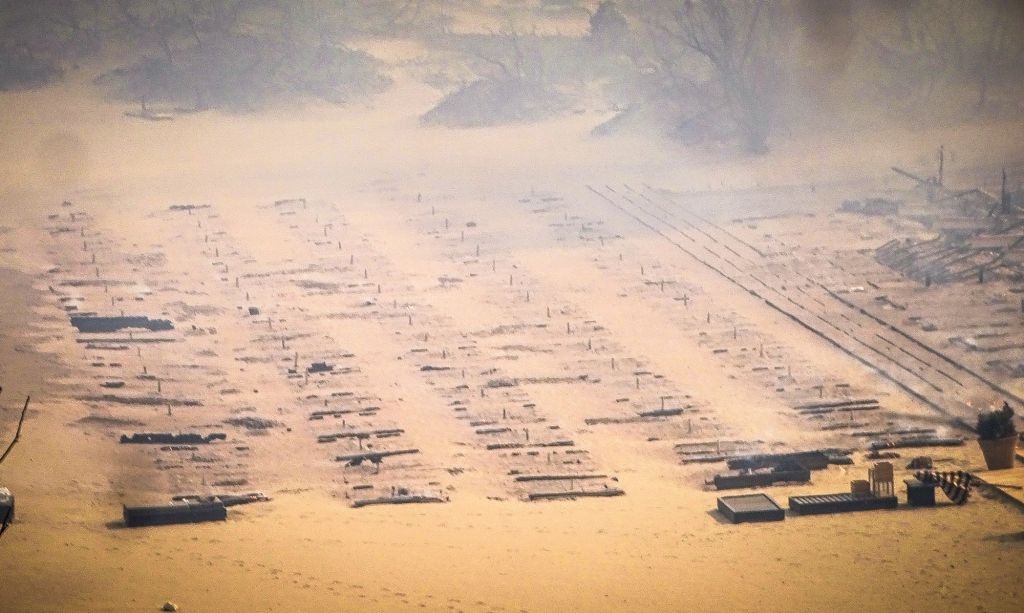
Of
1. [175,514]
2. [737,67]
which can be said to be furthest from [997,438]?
[737,67]

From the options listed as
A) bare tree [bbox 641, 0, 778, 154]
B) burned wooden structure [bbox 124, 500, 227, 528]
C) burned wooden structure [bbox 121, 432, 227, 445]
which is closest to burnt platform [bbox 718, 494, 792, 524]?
burned wooden structure [bbox 124, 500, 227, 528]

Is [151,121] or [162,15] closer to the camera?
[151,121]

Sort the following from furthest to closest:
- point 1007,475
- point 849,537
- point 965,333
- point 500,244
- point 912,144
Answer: point 912,144 < point 500,244 < point 965,333 < point 1007,475 < point 849,537

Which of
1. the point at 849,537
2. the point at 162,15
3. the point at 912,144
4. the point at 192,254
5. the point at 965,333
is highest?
the point at 162,15

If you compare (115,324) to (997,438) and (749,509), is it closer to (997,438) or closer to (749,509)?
(749,509)

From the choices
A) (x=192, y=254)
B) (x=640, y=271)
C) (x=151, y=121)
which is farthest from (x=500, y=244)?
(x=151, y=121)

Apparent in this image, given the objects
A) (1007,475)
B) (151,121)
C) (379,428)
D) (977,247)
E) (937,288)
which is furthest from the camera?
(151,121)

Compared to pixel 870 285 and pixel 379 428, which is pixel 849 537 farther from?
pixel 870 285

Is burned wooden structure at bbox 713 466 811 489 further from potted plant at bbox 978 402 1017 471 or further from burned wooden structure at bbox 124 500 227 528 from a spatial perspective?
burned wooden structure at bbox 124 500 227 528
